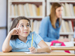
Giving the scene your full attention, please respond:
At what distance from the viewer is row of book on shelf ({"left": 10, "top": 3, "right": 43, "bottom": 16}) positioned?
3.19m

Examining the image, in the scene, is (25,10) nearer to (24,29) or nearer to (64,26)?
(64,26)

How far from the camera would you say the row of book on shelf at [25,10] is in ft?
10.5

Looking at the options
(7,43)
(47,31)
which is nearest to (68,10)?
(47,31)

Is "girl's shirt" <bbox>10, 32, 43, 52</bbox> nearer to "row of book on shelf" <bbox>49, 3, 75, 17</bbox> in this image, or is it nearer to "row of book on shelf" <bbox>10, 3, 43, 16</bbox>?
"row of book on shelf" <bbox>10, 3, 43, 16</bbox>

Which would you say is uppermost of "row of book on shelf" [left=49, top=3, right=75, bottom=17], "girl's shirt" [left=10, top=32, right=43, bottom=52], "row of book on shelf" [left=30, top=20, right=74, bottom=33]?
"row of book on shelf" [left=49, top=3, right=75, bottom=17]

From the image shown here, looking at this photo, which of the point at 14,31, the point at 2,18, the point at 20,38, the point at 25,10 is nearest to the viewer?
the point at 14,31

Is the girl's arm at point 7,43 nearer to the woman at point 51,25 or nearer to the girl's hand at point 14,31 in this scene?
the girl's hand at point 14,31

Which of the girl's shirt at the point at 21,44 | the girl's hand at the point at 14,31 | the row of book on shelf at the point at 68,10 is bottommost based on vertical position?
the girl's shirt at the point at 21,44

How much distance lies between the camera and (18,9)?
3.21m

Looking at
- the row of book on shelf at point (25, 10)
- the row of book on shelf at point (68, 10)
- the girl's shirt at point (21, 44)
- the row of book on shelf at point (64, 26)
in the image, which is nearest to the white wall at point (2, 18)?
the row of book on shelf at point (25, 10)

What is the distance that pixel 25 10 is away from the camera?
3.21m

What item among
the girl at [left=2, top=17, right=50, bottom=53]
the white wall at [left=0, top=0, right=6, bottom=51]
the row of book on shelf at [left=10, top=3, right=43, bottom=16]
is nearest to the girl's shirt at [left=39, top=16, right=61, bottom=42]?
the girl at [left=2, top=17, right=50, bottom=53]

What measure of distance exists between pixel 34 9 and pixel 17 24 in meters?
1.59

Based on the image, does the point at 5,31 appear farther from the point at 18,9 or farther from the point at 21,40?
the point at 21,40
